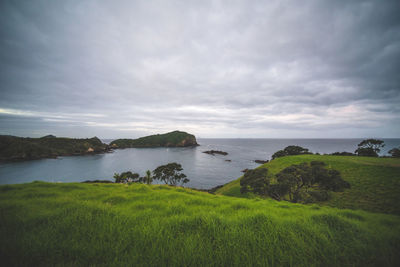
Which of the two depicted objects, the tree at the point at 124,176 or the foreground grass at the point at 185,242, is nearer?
the foreground grass at the point at 185,242

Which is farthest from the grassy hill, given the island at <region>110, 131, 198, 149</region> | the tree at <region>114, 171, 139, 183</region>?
the island at <region>110, 131, 198, 149</region>

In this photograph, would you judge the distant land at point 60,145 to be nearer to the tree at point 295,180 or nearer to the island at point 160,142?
the island at point 160,142

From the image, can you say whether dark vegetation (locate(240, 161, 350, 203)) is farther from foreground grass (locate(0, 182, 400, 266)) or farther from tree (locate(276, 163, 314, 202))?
foreground grass (locate(0, 182, 400, 266))

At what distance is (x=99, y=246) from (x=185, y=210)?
252 cm

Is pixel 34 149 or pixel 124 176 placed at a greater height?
pixel 34 149

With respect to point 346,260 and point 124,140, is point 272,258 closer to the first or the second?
point 346,260

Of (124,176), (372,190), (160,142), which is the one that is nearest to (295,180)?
(372,190)

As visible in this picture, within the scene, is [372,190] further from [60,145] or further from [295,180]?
[60,145]

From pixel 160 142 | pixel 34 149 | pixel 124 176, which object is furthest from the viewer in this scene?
pixel 160 142

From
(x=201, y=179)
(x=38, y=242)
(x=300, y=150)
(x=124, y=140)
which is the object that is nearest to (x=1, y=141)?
(x=124, y=140)

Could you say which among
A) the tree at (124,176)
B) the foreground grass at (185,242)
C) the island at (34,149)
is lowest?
the tree at (124,176)

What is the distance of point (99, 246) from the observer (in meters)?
2.23

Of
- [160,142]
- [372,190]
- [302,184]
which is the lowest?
[372,190]

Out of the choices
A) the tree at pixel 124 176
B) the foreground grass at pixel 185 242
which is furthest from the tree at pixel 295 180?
the tree at pixel 124 176
